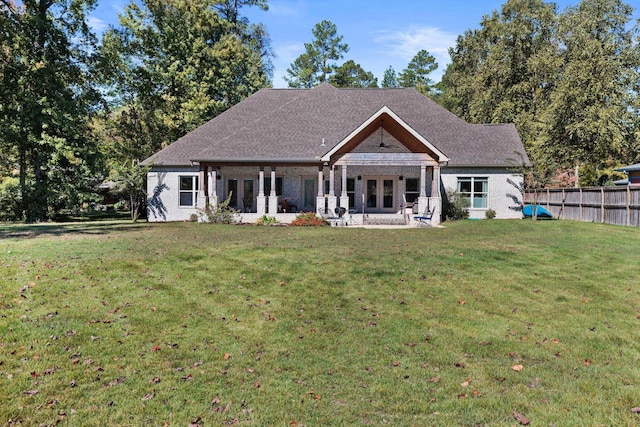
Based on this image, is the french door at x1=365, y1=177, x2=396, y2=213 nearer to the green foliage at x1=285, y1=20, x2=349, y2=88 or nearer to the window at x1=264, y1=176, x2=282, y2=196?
the window at x1=264, y1=176, x2=282, y2=196

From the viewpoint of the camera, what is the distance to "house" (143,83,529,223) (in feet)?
73.9

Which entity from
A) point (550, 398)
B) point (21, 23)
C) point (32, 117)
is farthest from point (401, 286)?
point (21, 23)

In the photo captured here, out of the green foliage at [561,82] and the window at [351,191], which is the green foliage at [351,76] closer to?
the green foliage at [561,82]

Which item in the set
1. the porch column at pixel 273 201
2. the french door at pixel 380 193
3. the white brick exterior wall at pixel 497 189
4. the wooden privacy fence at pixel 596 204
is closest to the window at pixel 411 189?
the french door at pixel 380 193

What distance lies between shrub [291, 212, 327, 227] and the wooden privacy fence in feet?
47.3

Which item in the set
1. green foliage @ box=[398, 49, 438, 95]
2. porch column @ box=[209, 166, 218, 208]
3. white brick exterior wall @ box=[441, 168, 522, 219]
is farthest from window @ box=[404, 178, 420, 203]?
green foliage @ box=[398, 49, 438, 95]

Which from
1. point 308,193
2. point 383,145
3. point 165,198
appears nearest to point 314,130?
point 308,193

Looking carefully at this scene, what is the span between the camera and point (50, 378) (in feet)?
17.3

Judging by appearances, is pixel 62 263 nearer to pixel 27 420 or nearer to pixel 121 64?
pixel 27 420

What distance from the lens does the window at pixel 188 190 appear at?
84.0 feet

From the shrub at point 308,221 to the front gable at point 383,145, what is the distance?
3185mm

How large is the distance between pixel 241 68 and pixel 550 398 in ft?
127

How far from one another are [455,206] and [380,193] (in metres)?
4.57

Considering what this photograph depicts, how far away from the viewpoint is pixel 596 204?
21703 millimetres
